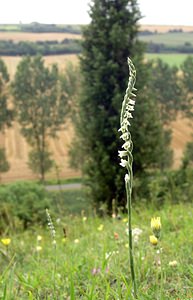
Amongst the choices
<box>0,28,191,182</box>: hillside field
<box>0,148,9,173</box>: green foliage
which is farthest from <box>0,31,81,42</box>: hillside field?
<box>0,148,9,173</box>: green foliage

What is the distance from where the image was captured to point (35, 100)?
141 ft

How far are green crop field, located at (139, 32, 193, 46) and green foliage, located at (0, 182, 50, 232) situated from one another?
2146 inches

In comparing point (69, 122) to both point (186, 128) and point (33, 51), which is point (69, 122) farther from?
point (33, 51)

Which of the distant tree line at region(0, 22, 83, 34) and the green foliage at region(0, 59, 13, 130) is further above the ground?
the distant tree line at region(0, 22, 83, 34)

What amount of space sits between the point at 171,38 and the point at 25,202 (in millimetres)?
60253

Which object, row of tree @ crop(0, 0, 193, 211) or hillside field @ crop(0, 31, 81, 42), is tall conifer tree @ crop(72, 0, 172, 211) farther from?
hillside field @ crop(0, 31, 81, 42)

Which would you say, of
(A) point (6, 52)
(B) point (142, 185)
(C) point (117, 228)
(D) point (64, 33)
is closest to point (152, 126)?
(B) point (142, 185)

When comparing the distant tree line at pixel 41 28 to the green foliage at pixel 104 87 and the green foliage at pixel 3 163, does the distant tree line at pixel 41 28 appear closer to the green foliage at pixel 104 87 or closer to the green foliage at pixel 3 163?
the green foliage at pixel 3 163

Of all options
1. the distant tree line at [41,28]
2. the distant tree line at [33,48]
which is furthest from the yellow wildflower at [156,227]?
the distant tree line at [41,28]

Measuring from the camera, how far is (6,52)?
2468 inches

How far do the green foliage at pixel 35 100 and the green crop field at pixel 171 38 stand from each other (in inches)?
1073

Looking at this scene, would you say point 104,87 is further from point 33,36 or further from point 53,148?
point 33,36

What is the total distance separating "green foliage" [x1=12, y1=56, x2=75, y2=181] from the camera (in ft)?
138

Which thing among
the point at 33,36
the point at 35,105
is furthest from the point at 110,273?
the point at 33,36
